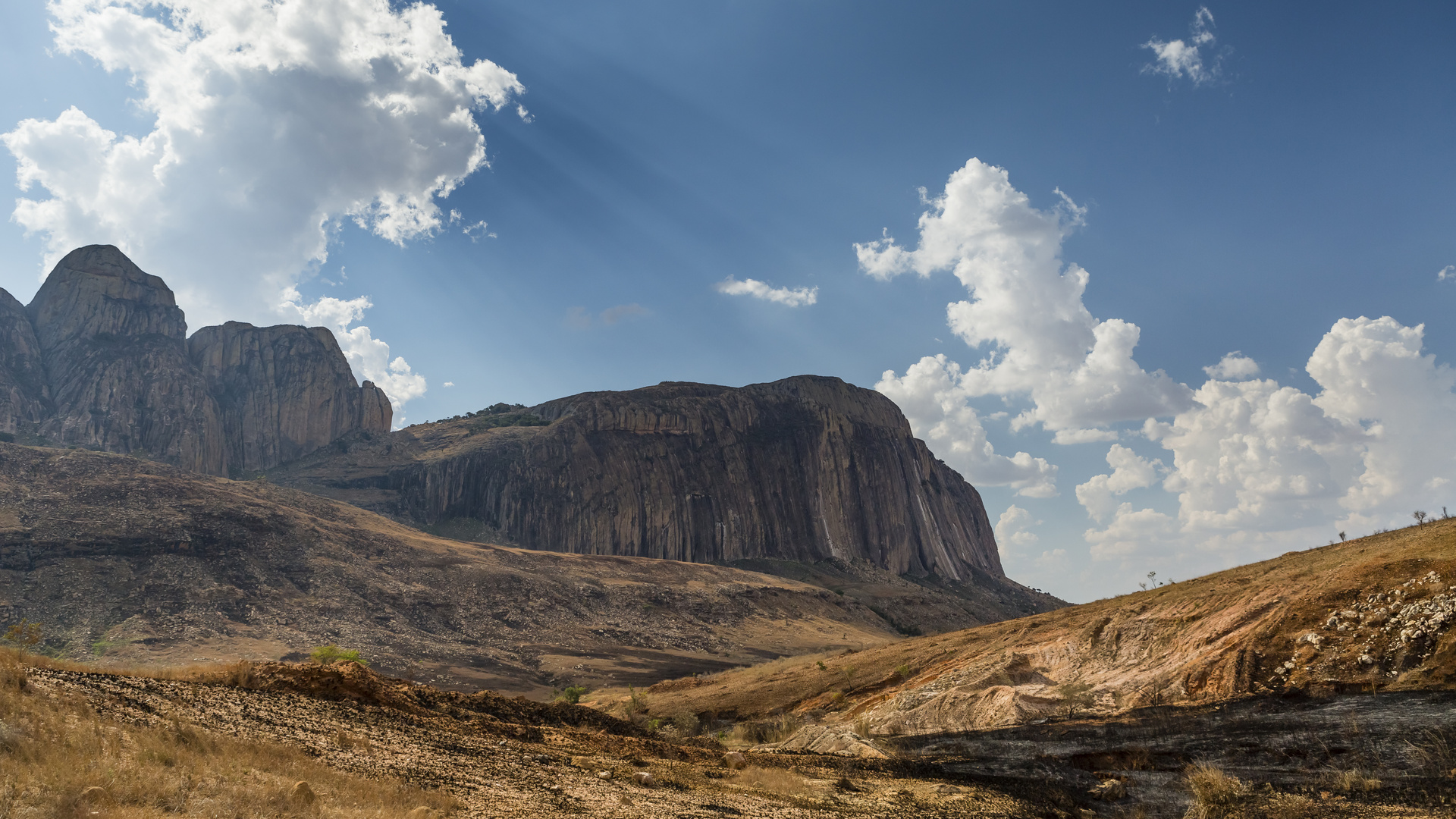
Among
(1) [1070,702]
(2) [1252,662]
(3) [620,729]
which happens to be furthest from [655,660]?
(2) [1252,662]

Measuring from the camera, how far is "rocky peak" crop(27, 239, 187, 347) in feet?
311

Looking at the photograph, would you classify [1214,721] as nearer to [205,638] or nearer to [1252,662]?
[1252,662]

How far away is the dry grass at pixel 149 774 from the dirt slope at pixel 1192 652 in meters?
15.1

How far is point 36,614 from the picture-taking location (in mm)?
35000

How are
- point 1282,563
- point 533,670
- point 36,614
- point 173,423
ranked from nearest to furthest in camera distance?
1. point 1282,563
2. point 36,614
3. point 533,670
4. point 173,423

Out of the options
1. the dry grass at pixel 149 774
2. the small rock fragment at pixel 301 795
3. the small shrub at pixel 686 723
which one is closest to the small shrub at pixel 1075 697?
the small shrub at pixel 686 723

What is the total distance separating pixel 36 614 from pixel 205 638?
308 inches

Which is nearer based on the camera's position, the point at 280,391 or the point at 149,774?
the point at 149,774

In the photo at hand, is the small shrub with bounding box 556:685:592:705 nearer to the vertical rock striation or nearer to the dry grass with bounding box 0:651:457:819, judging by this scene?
the dry grass with bounding box 0:651:457:819

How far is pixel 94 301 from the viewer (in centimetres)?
9556

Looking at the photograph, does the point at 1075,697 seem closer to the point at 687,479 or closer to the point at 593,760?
the point at 593,760

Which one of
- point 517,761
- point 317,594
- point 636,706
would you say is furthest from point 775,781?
point 317,594

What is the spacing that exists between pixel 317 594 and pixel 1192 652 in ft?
150

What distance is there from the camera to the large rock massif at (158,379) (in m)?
86.6
